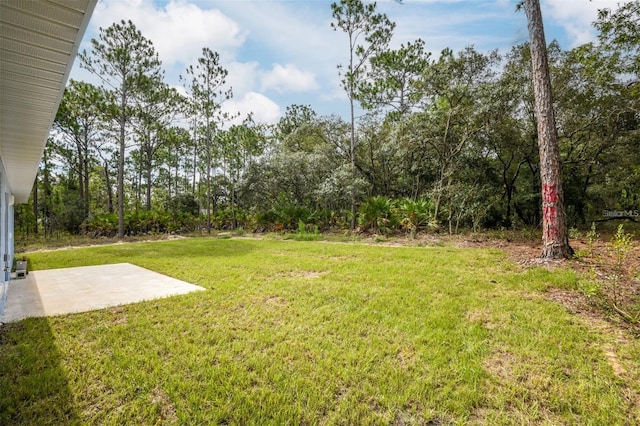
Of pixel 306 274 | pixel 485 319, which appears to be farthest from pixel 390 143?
pixel 485 319

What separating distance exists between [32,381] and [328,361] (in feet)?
7.44

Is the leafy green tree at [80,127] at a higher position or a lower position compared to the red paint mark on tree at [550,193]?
higher

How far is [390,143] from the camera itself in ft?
39.1

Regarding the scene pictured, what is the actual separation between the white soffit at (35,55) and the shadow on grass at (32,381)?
88.6 inches

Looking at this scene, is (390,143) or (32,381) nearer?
(32,381)

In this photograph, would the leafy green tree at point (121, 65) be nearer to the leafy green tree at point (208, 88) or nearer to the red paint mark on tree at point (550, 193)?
the leafy green tree at point (208, 88)

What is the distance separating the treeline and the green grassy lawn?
7.46 metres

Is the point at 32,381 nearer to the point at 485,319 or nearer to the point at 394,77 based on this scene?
the point at 485,319

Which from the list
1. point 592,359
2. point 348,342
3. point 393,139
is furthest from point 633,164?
point 348,342

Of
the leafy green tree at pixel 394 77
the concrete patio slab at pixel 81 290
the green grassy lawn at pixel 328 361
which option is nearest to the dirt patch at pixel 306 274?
the green grassy lawn at pixel 328 361

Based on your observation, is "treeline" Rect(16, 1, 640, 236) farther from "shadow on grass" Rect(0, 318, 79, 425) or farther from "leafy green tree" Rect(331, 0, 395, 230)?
"shadow on grass" Rect(0, 318, 79, 425)

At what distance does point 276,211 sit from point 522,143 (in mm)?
11184

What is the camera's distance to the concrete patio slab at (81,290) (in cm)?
378

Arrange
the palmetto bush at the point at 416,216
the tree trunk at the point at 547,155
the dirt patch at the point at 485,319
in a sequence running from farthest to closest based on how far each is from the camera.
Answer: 1. the palmetto bush at the point at 416,216
2. the tree trunk at the point at 547,155
3. the dirt patch at the point at 485,319
